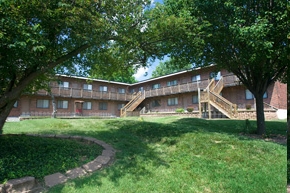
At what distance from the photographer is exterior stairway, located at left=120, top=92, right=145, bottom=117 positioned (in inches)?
1108

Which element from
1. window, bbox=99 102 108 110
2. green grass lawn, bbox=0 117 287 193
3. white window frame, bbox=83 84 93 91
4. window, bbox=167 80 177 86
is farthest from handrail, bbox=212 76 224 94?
white window frame, bbox=83 84 93 91

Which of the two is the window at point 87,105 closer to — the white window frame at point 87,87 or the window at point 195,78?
the white window frame at point 87,87

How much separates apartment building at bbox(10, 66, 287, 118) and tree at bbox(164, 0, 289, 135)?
8806 mm

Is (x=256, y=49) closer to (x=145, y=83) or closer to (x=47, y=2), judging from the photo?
(x=47, y=2)

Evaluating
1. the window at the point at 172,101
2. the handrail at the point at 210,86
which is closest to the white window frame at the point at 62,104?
the window at the point at 172,101

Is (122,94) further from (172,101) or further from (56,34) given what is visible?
(56,34)

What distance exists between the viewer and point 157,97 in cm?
3084

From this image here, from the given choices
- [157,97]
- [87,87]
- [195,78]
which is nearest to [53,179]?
[195,78]

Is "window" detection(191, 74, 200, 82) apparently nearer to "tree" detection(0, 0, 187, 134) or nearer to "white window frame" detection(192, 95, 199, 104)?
"white window frame" detection(192, 95, 199, 104)

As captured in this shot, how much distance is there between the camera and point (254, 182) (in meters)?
4.29

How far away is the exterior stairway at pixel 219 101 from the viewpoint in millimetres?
18094

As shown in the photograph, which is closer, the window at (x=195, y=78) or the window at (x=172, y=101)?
the window at (x=195, y=78)

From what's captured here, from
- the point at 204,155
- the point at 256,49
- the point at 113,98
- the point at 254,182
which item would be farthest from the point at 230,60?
the point at 113,98

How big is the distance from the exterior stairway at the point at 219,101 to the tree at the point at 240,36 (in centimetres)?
728
